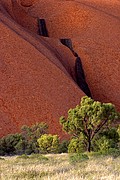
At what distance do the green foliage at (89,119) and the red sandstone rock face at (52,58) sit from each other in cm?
1125

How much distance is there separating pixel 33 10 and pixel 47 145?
41.6m

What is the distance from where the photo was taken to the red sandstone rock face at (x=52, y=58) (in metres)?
41.8

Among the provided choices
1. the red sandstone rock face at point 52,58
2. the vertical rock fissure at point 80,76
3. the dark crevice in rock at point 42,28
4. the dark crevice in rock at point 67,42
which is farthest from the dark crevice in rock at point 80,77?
the dark crevice in rock at point 42,28

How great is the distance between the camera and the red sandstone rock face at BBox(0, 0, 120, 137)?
41.8m

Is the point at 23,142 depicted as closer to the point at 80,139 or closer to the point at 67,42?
the point at 80,139

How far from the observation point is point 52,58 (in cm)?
5131

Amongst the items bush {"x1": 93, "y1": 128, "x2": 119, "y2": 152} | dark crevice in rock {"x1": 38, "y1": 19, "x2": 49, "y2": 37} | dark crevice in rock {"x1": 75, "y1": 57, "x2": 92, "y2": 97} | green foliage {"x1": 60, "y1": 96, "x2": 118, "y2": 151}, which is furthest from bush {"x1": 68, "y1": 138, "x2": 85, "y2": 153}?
dark crevice in rock {"x1": 38, "y1": 19, "x2": 49, "y2": 37}

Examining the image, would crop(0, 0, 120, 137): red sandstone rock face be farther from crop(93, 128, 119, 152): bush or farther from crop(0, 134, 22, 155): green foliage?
crop(93, 128, 119, 152): bush

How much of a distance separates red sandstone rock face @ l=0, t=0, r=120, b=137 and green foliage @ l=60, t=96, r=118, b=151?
11254 millimetres

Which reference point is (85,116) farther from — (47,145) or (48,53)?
(48,53)

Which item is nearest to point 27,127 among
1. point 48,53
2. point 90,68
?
point 48,53

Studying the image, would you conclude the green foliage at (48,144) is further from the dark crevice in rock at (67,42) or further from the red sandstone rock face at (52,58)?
the dark crevice in rock at (67,42)

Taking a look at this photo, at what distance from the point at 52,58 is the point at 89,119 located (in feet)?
81.1

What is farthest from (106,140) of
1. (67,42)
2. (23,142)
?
(67,42)
